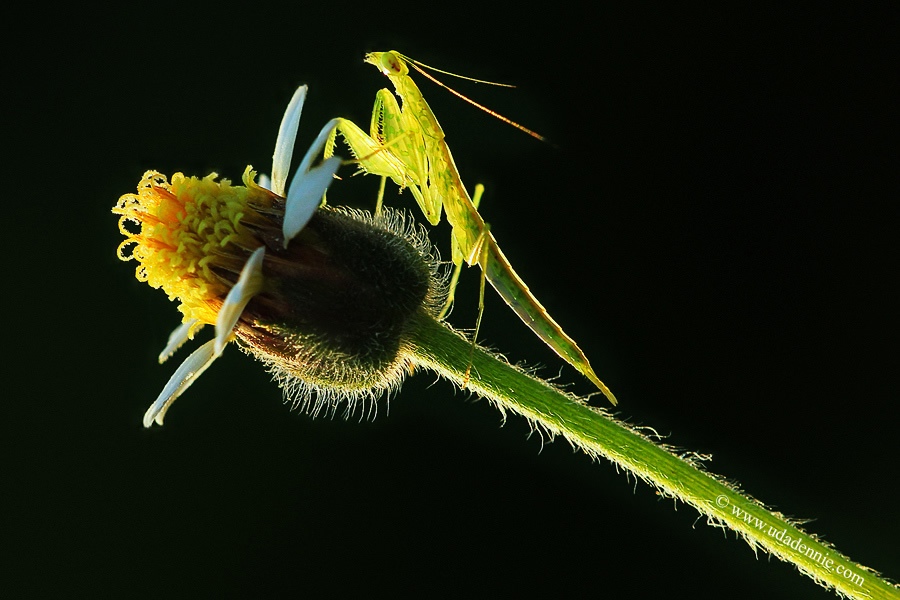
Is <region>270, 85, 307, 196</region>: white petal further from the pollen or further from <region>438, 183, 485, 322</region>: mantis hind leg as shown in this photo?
<region>438, 183, 485, 322</region>: mantis hind leg

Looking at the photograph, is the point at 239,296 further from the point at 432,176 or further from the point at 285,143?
the point at 432,176

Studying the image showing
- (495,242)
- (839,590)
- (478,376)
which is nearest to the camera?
(839,590)

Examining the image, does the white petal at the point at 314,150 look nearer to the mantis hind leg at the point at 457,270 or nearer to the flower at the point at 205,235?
the flower at the point at 205,235

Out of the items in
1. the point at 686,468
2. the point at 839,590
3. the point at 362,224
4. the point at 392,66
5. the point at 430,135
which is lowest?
the point at 839,590

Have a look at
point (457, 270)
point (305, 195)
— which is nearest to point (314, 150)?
point (305, 195)

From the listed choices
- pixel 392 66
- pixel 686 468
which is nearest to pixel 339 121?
pixel 392 66

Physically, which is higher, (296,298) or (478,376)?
(296,298)

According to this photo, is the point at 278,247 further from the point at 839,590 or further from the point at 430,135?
the point at 839,590

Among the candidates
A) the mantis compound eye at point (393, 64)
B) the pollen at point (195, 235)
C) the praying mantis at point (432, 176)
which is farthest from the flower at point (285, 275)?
the mantis compound eye at point (393, 64)
